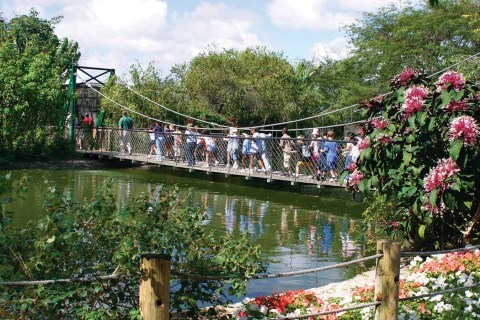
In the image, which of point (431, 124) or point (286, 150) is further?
point (286, 150)

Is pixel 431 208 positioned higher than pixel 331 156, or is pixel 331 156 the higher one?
pixel 331 156

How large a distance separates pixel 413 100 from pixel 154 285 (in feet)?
11.1

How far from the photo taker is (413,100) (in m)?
5.92

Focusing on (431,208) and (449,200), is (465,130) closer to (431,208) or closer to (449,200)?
(449,200)

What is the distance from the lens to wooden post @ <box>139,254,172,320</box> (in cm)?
336

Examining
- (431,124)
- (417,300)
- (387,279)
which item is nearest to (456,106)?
(431,124)

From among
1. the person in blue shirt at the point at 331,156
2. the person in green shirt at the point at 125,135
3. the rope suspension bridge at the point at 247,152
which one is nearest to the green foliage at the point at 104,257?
the rope suspension bridge at the point at 247,152

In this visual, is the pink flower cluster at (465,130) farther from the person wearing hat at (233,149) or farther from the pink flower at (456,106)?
the person wearing hat at (233,149)

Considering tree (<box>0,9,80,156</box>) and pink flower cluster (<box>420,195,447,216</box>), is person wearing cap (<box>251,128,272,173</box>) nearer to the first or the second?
tree (<box>0,9,80,156</box>)

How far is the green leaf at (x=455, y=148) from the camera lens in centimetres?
545

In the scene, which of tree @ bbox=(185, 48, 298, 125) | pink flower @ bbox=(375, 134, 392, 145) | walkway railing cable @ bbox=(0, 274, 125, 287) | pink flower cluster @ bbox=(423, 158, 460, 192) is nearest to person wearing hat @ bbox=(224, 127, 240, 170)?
tree @ bbox=(185, 48, 298, 125)

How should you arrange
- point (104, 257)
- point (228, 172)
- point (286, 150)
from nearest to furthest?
point (104, 257) < point (286, 150) < point (228, 172)

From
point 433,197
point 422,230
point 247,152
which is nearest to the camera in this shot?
point 433,197

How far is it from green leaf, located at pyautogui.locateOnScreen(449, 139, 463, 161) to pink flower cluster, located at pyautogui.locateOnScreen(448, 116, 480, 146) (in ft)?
0.15
